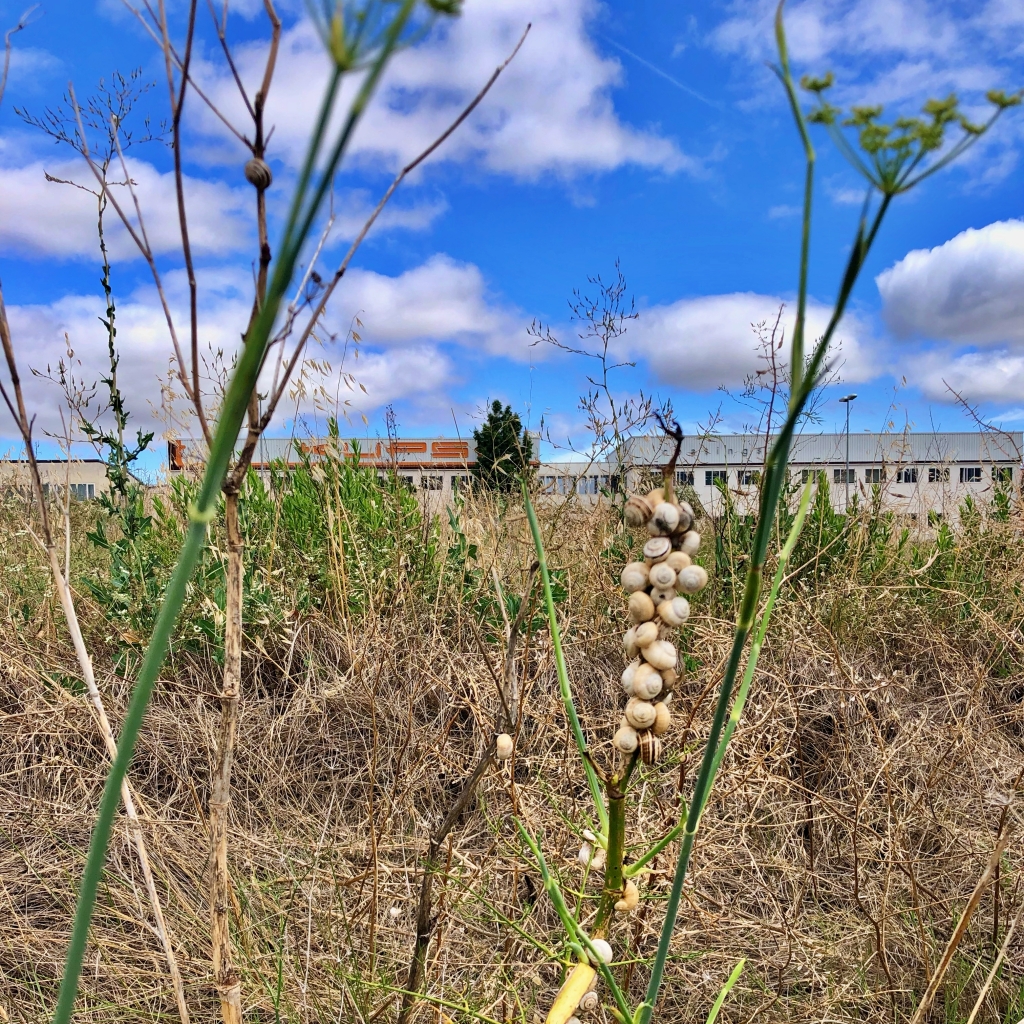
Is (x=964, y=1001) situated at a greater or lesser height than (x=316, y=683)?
lesser

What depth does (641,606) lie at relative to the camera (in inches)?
20.3

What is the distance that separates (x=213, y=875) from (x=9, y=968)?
1.50 metres

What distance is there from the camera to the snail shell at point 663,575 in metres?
0.51

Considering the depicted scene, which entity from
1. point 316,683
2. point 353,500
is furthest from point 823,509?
point 316,683

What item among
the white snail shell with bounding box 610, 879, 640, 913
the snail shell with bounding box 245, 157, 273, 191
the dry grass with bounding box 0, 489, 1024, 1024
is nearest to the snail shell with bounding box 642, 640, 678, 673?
the white snail shell with bounding box 610, 879, 640, 913

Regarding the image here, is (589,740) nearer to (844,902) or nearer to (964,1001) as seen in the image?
(844,902)

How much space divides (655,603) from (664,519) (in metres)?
0.06

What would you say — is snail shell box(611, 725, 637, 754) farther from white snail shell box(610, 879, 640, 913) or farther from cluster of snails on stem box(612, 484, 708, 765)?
white snail shell box(610, 879, 640, 913)

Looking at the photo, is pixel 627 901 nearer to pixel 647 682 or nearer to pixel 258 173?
pixel 647 682

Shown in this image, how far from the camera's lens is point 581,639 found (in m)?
2.74

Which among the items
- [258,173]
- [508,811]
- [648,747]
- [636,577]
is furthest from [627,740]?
[508,811]

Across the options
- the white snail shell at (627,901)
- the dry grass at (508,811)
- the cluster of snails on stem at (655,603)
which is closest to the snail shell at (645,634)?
the cluster of snails on stem at (655,603)

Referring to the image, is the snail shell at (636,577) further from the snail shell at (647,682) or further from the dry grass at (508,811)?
the dry grass at (508,811)

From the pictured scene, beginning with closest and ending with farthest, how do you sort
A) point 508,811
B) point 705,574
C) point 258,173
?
point 705,574
point 258,173
point 508,811
